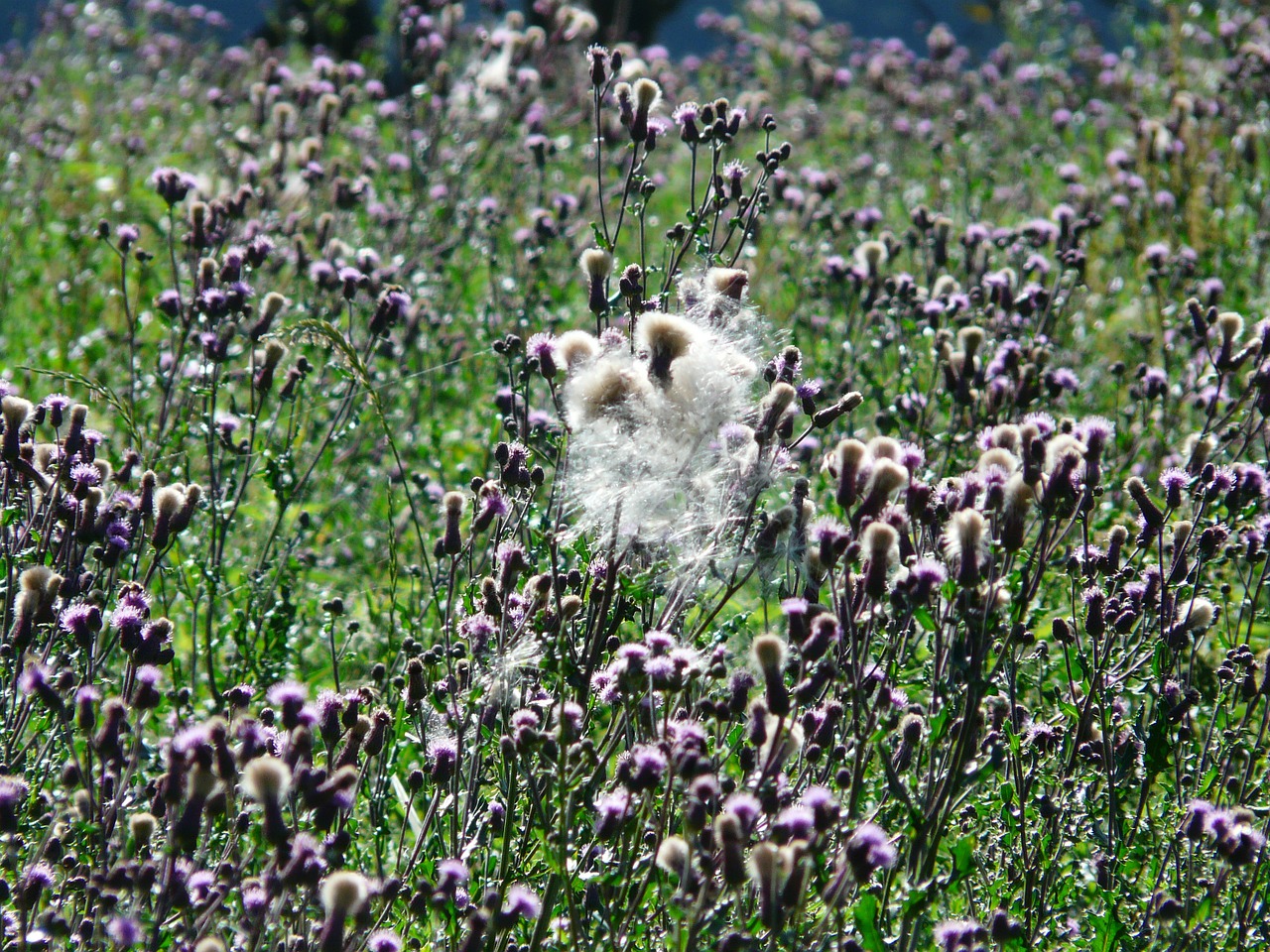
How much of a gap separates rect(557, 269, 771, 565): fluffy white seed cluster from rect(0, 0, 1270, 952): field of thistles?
0.01 m

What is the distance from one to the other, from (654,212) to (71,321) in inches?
145

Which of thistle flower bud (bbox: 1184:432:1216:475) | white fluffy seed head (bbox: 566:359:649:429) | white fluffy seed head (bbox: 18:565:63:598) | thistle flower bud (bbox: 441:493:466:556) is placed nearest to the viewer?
white fluffy seed head (bbox: 18:565:63:598)

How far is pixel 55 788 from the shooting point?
9.50 ft

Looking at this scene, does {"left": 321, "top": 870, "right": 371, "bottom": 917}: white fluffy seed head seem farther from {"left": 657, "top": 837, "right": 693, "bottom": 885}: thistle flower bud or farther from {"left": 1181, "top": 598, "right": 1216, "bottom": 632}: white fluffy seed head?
{"left": 1181, "top": 598, "right": 1216, "bottom": 632}: white fluffy seed head

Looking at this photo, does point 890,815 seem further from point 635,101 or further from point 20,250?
point 20,250

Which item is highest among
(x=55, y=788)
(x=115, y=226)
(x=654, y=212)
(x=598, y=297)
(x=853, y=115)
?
Result: (x=853, y=115)

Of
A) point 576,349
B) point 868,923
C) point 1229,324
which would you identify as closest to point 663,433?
point 576,349

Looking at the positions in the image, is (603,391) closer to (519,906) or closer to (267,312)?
(519,906)

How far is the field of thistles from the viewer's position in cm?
211

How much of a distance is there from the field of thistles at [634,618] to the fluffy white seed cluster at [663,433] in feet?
0.03

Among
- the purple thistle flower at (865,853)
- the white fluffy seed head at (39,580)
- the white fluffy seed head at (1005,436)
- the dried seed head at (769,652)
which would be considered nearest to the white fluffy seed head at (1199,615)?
the white fluffy seed head at (1005,436)

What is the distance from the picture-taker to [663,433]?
2488 millimetres

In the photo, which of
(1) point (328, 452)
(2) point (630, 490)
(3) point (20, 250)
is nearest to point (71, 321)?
(3) point (20, 250)

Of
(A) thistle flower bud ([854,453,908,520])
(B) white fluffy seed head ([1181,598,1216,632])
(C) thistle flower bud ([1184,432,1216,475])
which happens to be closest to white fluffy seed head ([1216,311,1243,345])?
(C) thistle flower bud ([1184,432,1216,475])
